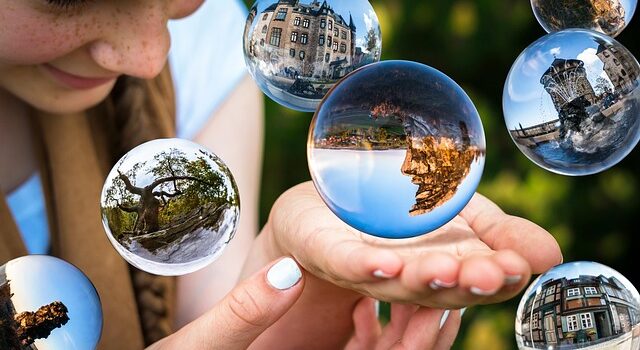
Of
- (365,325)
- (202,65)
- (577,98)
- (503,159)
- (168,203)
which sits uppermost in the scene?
(577,98)

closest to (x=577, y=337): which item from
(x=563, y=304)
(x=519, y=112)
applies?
(x=563, y=304)

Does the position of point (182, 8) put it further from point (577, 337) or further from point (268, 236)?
point (577, 337)

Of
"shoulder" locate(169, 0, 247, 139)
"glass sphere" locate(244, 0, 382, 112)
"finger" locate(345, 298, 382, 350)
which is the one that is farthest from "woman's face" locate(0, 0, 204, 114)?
"shoulder" locate(169, 0, 247, 139)

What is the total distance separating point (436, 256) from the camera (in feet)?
2.77

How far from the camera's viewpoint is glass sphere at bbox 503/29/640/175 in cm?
106

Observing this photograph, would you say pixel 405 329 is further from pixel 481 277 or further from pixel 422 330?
pixel 481 277

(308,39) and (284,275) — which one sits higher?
(308,39)

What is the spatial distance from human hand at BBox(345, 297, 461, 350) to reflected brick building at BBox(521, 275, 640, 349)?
127 millimetres

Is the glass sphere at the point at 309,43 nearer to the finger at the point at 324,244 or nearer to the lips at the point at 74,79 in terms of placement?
the finger at the point at 324,244

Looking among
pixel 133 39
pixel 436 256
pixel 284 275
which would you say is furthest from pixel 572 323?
pixel 133 39

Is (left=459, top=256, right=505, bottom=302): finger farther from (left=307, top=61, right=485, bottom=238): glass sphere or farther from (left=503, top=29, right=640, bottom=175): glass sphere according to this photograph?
(left=503, top=29, right=640, bottom=175): glass sphere

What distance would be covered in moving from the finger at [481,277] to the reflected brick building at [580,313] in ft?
0.57

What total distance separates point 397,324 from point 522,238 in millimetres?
329

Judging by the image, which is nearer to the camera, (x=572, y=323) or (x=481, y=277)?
(x=481, y=277)
